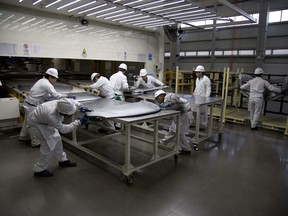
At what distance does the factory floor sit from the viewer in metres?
2.08

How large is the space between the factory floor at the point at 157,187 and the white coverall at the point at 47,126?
335 mm

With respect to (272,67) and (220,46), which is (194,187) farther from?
(220,46)

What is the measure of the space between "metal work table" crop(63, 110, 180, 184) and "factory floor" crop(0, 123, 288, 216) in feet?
0.54

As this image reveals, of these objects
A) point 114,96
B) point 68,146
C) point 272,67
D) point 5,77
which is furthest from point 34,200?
point 272,67

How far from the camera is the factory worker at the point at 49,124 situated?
7.92 feet

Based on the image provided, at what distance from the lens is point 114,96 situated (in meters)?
4.38

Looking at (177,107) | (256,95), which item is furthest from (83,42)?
(256,95)

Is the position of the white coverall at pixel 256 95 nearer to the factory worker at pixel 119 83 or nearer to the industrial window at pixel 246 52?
the factory worker at pixel 119 83

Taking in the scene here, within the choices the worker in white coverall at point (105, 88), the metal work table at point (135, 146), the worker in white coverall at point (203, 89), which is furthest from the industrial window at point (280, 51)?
the worker in white coverall at point (105, 88)

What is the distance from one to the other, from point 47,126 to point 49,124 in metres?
0.12

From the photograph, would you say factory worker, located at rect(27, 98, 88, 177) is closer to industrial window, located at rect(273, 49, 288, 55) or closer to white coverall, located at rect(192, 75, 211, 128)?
white coverall, located at rect(192, 75, 211, 128)

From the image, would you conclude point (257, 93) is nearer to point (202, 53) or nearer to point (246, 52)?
point (246, 52)

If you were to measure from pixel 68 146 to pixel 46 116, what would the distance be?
1.46m

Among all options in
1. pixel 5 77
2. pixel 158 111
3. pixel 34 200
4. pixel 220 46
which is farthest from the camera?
pixel 220 46
